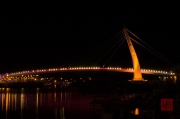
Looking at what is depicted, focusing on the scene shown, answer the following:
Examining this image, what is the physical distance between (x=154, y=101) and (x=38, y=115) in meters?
5.65

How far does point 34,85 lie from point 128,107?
177ft

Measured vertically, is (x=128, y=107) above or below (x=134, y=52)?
below

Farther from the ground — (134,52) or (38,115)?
(134,52)

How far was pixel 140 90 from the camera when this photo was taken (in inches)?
1404

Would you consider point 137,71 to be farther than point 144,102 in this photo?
Yes

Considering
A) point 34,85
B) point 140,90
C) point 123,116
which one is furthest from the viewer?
point 34,85

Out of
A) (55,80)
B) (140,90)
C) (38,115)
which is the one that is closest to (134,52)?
(140,90)

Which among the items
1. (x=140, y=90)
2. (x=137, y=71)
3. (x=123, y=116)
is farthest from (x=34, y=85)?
(x=123, y=116)

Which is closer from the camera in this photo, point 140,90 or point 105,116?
point 105,116

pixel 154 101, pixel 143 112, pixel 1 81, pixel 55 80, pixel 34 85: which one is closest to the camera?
pixel 143 112

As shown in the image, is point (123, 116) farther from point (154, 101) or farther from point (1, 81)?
point (1, 81)

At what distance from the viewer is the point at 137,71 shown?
43188 mm

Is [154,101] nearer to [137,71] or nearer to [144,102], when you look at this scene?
Result: [144,102]

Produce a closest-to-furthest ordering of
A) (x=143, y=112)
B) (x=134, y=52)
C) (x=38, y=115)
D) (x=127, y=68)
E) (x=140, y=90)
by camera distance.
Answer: (x=143, y=112), (x=38, y=115), (x=140, y=90), (x=134, y=52), (x=127, y=68)
